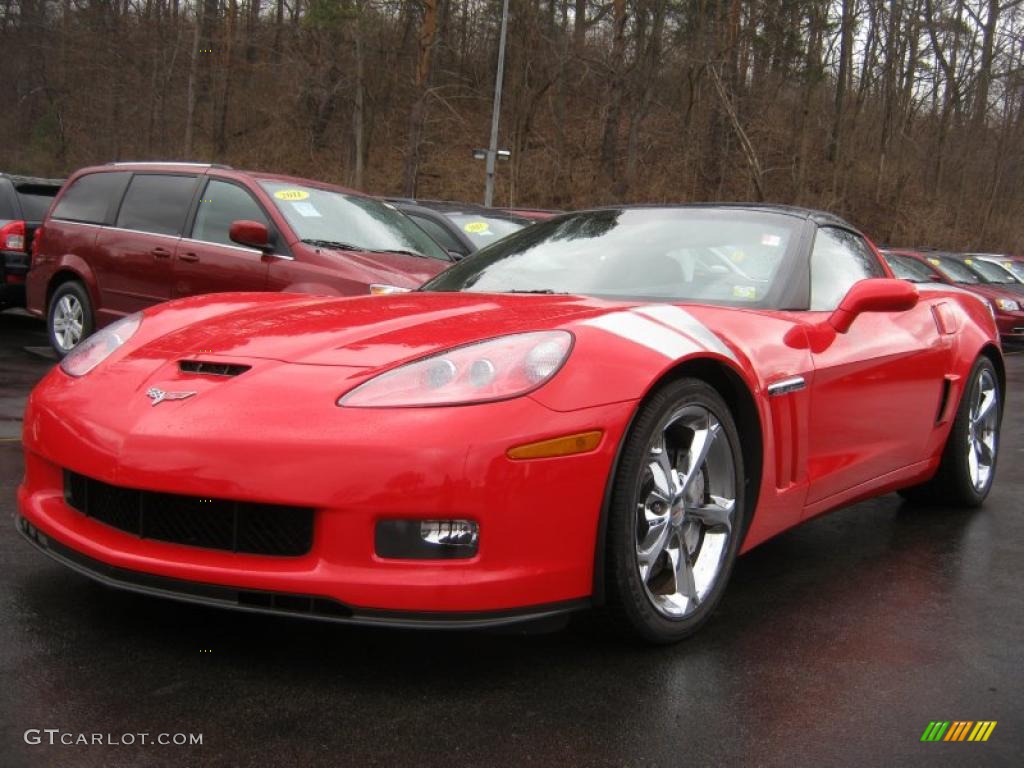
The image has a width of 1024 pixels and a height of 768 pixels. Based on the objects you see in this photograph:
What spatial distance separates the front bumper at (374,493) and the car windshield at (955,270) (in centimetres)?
1529

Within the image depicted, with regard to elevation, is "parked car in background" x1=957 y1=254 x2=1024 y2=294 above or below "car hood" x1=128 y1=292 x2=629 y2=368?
below

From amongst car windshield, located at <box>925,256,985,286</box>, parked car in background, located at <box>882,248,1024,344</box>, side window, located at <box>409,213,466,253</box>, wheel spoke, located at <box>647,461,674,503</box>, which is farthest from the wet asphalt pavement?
car windshield, located at <box>925,256,985,286</box>

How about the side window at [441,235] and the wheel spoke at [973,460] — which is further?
the side window at [441,235]

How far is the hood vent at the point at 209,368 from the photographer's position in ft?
8.87

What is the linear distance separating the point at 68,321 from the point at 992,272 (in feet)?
48.2

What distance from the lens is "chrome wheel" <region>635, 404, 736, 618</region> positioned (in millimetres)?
2766

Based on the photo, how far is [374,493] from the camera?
233cm

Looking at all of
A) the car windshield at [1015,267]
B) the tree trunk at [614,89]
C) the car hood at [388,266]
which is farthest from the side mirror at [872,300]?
the tree trunk at [614,89]

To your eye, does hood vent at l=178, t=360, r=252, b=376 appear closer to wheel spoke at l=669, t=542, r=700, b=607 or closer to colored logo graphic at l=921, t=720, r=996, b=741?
wheel spoke at l=669, t=542, r=700, b=607

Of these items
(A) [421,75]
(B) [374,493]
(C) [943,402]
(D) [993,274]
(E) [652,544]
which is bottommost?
(D) [993,274]

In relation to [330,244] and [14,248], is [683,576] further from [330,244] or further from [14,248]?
[14,248]

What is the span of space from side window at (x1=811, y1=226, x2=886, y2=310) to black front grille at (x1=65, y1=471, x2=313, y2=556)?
208 centimetres

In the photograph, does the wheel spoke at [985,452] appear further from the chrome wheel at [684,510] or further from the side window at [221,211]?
the side window at [221,211]

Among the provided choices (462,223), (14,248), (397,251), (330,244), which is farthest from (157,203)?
(462,223)
